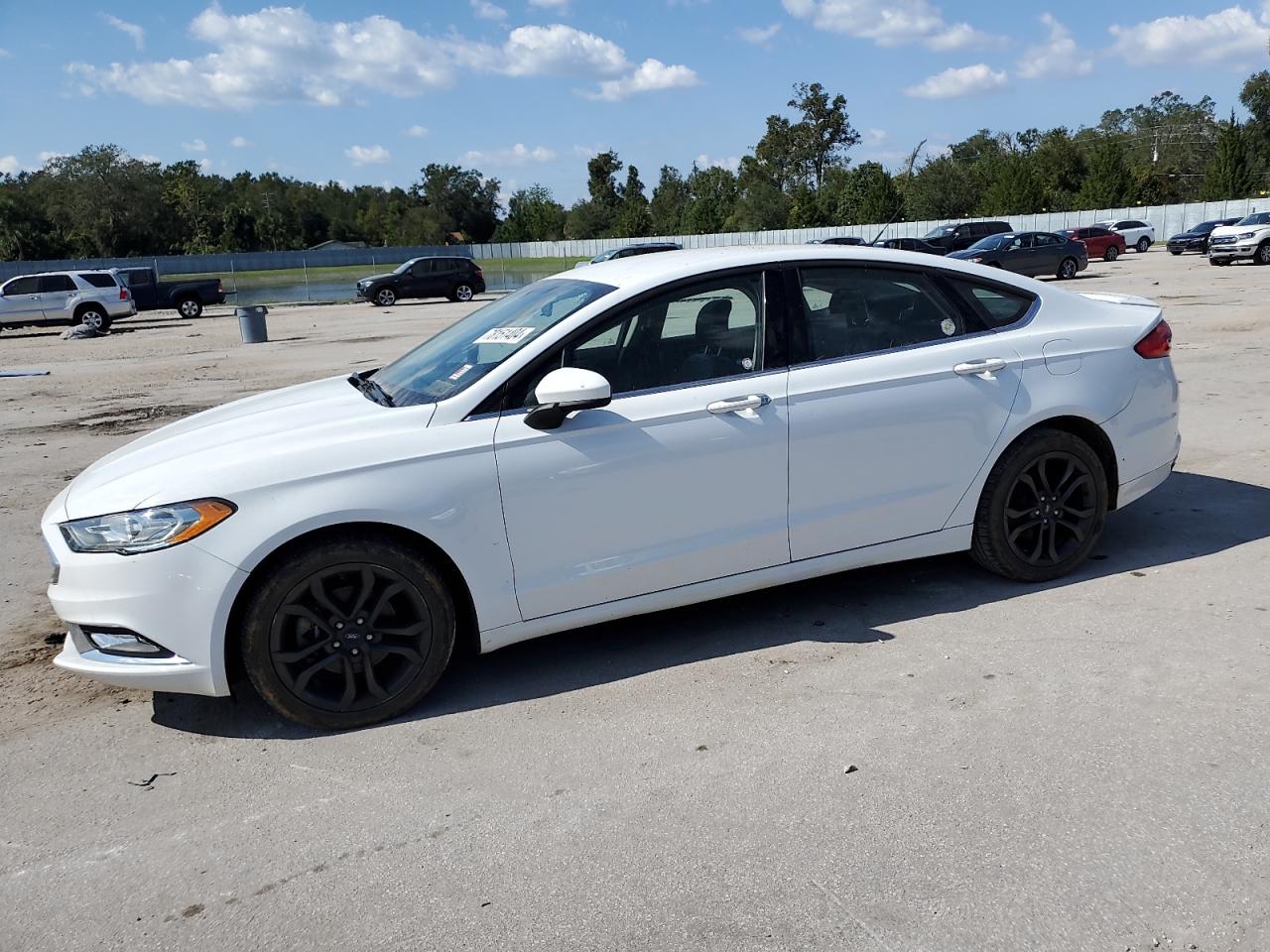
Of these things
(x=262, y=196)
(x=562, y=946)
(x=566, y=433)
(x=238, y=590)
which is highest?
(x=262, y=196)

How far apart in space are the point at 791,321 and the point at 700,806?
2.15 meters

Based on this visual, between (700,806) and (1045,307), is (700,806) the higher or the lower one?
the lower one

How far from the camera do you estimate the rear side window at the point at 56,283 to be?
29453 millimetres

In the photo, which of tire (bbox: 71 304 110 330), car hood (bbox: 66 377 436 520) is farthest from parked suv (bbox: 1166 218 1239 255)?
car hood (bbox: 66 377 436 520)

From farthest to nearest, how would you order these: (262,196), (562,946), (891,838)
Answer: (262,196) → (891,838) → (562,946)

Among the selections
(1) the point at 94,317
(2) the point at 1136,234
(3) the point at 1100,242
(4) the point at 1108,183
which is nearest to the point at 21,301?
(1) the point at 94,317

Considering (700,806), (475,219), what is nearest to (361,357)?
(700,806)

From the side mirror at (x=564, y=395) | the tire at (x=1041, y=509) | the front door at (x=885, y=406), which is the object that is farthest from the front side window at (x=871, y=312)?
the side mirror at (x=564, y=395)

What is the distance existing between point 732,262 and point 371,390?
1.67 metres

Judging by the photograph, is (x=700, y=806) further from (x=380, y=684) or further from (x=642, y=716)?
(x=380, y=684)

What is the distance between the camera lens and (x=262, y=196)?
112 metres

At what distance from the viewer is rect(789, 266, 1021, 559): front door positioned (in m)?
4.45

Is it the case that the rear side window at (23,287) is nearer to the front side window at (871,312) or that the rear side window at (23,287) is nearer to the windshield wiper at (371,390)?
the windshield wiper at (371,390)

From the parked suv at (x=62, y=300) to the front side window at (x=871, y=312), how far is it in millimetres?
29107
